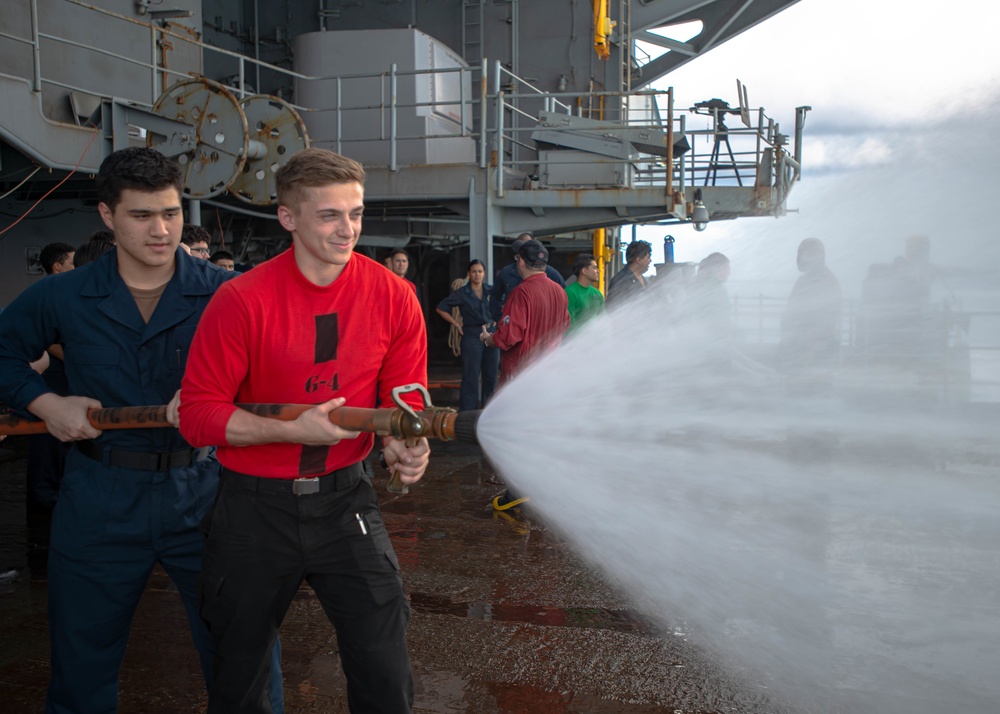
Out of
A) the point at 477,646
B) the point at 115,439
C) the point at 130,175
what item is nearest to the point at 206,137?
the point at 130,175

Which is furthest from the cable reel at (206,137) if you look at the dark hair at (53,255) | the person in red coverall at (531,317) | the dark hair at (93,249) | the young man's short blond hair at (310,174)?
the young man's short blond hair at (310,174)

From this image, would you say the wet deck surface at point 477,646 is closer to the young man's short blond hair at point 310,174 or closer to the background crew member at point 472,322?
the young man's short blond hair at point 310,174

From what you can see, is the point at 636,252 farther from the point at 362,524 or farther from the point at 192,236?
the point at 362,524

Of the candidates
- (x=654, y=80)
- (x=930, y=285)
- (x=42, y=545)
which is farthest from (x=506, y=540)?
(x=654, y=80)

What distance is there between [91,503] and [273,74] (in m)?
15.7

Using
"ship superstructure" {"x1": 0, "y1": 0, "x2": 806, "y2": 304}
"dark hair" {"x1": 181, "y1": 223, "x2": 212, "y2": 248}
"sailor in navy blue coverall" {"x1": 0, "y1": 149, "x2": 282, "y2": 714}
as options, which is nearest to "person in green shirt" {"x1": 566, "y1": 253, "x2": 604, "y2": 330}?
"ship superstructure" {"x1": 0, "y1": 0, "x2": 806, "y2": 304}

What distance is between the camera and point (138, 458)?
2.59 meters

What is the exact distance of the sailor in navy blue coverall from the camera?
2.53 m

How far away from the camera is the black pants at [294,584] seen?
2283 mm

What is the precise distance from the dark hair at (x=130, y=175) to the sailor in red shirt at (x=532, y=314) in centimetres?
360

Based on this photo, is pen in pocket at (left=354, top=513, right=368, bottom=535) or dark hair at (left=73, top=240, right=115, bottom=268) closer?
pen in pocket at (left=354, top=513, right=368, bottom=535)

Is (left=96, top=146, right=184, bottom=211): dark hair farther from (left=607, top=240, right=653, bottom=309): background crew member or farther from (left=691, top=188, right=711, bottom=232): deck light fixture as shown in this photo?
(left=691, top=188, right=711, bottom=232): deck light fixture

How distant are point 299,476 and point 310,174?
81cm

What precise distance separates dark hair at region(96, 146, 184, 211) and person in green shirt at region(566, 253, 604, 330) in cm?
482
